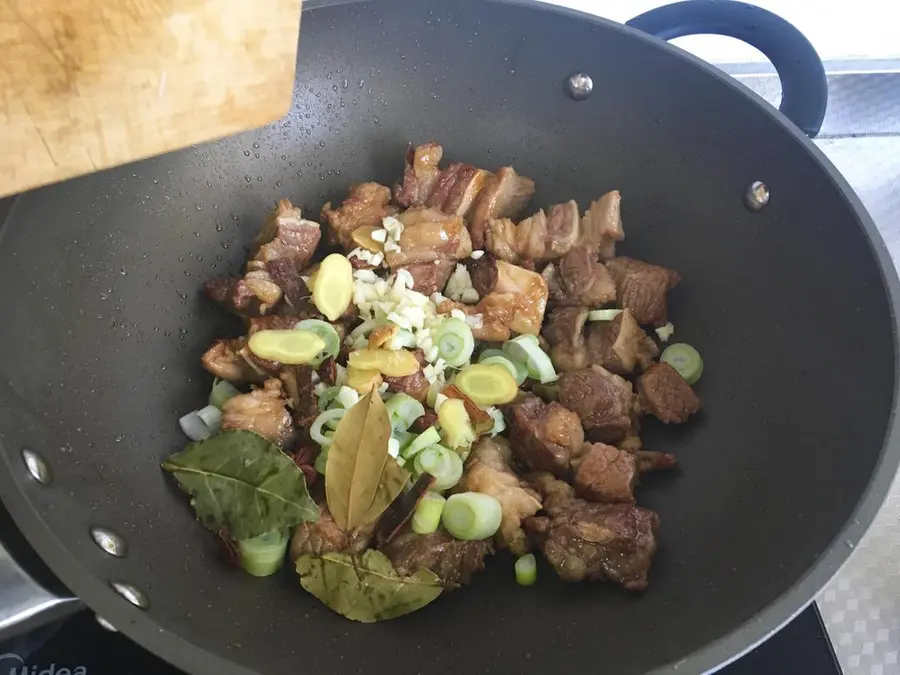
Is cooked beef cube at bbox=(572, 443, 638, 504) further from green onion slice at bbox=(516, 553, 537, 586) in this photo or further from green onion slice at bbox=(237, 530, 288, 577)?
green onion slice at bbox=(237, 530, 288, 577)

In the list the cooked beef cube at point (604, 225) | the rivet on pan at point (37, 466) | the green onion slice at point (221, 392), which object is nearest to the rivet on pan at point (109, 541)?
the rivet on pan at point (37, 466)

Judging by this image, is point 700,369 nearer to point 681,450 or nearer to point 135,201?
point 681,450

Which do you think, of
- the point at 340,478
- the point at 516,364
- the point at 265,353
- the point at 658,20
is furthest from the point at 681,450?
the point at 658,20

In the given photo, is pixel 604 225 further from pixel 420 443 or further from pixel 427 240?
pixel 420 443

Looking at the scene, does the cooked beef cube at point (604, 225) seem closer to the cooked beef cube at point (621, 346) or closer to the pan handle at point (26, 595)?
the cooked beef cube at point (621, 346)

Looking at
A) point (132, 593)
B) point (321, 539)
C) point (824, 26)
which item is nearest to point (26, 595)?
point (132, 593)
